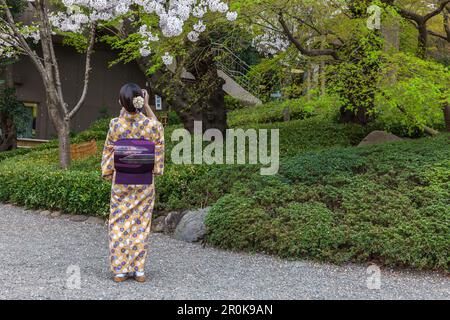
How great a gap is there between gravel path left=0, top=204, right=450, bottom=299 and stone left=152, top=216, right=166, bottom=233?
56 centimetres

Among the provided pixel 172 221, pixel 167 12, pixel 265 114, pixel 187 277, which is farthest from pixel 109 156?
pixel 265 114

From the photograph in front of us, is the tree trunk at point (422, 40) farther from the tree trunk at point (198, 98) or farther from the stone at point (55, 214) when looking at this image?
the stone at point (55, 214)

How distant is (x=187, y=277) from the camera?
18.7 feet

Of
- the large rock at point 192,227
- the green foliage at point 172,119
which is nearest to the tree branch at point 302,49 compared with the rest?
the large rock at point 192,227

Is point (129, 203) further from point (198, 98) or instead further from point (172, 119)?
point (172, 119)

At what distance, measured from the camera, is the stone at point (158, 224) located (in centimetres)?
812

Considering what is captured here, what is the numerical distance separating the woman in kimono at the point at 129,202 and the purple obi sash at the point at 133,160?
58 millimetres

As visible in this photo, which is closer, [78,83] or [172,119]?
[172,119]

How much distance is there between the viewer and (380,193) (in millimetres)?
6992

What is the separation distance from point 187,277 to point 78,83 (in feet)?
52.6

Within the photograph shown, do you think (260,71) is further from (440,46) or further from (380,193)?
(440,46)

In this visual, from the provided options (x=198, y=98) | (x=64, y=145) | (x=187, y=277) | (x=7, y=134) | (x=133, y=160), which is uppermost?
(x=198, y=98)

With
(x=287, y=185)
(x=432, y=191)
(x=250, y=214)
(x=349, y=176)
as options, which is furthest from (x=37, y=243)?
(x=432, y=191)

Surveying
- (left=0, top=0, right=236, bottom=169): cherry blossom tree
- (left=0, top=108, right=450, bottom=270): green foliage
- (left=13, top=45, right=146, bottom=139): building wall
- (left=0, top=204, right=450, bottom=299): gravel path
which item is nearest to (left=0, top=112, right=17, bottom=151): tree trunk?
(left=13, top=45, right=146, bottom=139): building wall
